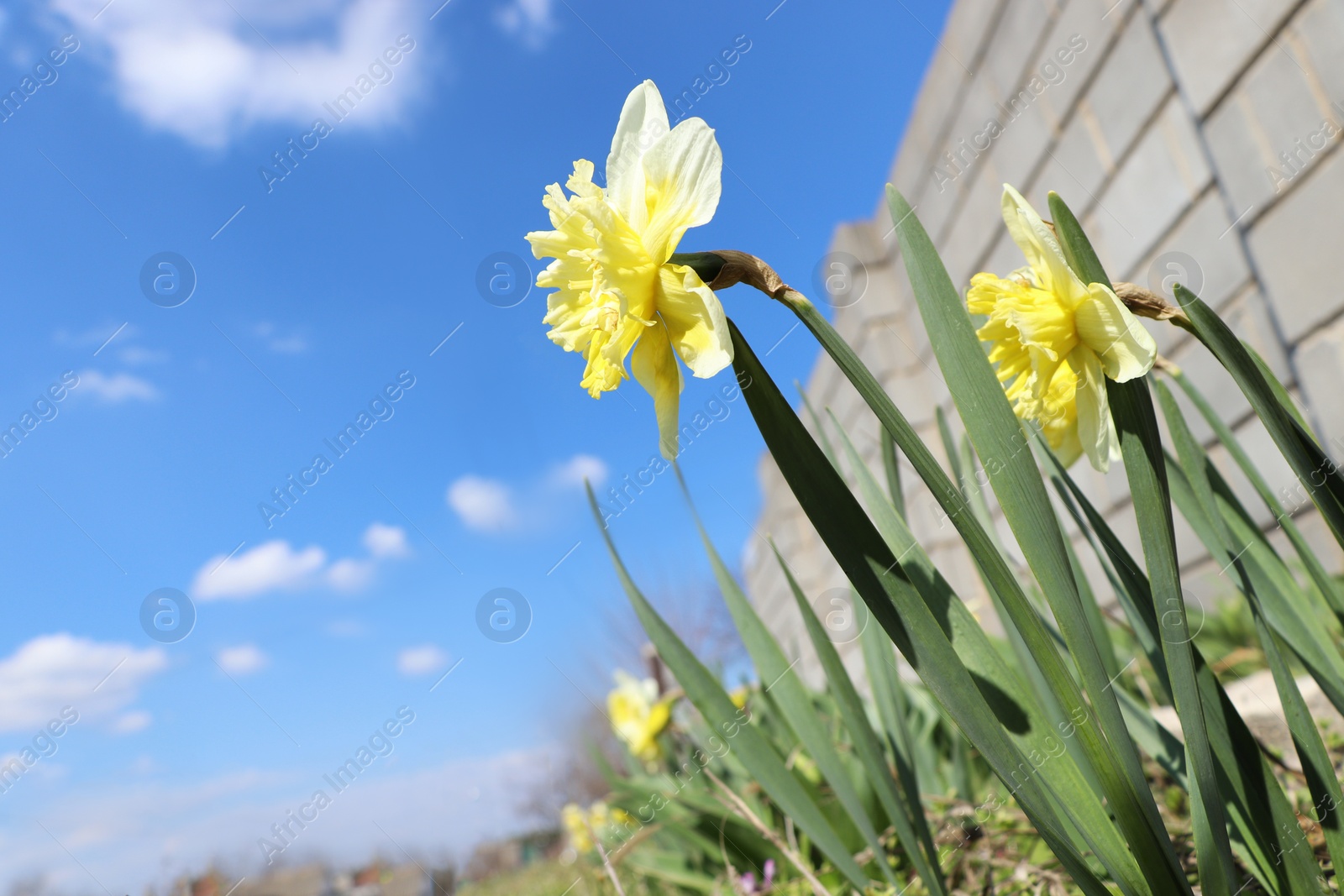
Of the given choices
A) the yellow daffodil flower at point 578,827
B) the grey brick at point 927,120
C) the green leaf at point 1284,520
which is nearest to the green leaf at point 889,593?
the green leaf at point 1284,520

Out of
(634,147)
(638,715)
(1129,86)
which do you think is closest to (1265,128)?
(1129,86)

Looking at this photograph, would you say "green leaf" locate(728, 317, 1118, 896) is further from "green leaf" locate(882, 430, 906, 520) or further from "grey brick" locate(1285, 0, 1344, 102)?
"grey brick" locate(1285, 0, 1344, 102)

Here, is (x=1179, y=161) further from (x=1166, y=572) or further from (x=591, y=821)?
(x=591, y=821)

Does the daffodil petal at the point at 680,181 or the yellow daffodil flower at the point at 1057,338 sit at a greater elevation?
the daffodil petal at the point at 680,181

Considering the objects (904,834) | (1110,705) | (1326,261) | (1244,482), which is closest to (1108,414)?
(1110,705)

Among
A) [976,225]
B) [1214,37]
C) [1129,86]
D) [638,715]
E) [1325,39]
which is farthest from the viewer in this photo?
[976,225]

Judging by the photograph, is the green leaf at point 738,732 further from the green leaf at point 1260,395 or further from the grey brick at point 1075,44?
the grey brick at point 1075,44

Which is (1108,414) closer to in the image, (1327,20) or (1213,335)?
(1213,335)
